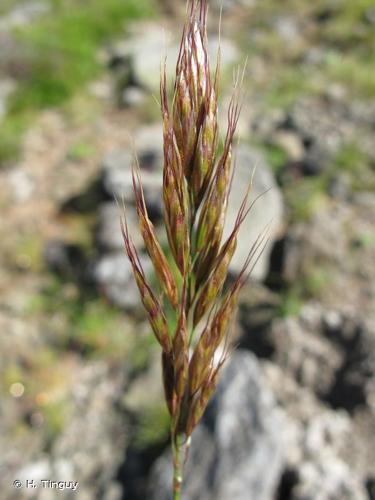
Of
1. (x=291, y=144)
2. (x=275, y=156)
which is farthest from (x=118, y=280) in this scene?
(x=291, y=144)

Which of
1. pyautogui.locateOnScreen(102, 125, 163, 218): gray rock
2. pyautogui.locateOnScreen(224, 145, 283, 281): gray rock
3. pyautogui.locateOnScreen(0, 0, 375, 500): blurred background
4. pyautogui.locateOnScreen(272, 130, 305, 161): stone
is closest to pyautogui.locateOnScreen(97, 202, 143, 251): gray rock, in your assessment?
pyautogui.locateOnScreen(0, 0, 375, 500): blurred background

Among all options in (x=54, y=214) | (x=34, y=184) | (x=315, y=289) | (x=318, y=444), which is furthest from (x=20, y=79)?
(x=318, y=444)

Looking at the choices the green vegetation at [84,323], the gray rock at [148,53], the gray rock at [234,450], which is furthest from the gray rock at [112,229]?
the gray rock at [148,53]

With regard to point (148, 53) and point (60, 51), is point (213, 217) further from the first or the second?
point (60, 51)

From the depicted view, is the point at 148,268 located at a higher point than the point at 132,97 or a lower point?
lower

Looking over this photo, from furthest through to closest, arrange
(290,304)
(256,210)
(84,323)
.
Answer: (256,210), (84,323), (290,304)

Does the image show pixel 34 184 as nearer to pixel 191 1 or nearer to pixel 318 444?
pixel 318 444

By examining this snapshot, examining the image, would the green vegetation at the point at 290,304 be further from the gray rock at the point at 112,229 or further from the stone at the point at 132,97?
the stone at the point at 132,97
